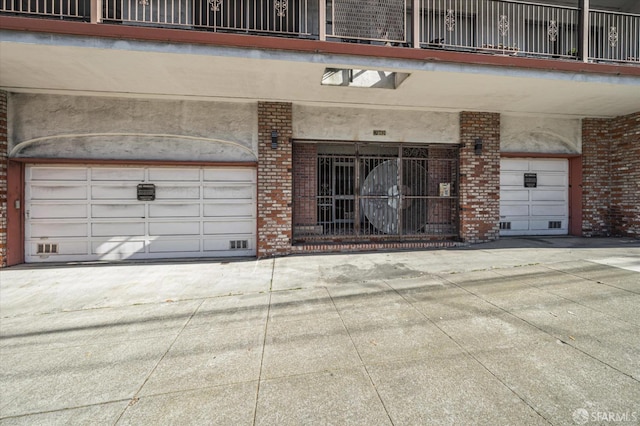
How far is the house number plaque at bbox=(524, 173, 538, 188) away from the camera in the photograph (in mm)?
7906

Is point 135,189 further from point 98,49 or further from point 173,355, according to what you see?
point 173,355

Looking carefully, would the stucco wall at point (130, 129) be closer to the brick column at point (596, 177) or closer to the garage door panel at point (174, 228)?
the garage door panel at point (174, 228)

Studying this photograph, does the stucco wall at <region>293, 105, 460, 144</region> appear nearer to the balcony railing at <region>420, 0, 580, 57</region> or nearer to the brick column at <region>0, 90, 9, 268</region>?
the balcony railing at <region>420, 0, 580, 57</region>

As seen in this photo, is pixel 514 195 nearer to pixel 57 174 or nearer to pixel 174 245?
pixel 174 245

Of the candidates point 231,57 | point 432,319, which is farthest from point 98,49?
point 432,319

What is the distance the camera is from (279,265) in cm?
584

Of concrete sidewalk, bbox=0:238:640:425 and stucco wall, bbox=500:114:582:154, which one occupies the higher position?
stucco wall, bbox=500:114:582:154

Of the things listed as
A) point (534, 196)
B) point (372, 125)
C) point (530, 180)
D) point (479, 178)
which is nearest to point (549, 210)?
point (534, 196)

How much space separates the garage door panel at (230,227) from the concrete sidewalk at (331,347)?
70.6 inches

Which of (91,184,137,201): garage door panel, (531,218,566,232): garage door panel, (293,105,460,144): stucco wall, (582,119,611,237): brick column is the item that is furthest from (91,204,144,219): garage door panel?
(582,119,611,237): brick column

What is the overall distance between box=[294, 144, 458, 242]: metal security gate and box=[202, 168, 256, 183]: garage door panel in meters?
1.11

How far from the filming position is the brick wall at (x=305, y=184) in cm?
725

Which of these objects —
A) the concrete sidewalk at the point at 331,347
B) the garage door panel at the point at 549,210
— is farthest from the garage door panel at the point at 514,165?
the concrete sidewalk at the point at 331,347

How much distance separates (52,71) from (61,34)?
1.25 metres
